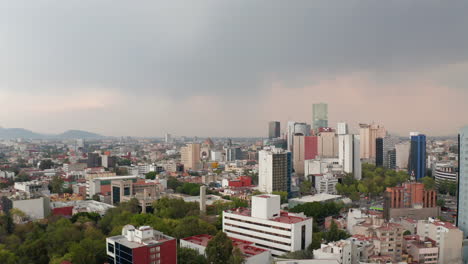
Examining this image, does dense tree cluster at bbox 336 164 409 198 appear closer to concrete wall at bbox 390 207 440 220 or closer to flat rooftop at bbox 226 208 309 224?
concrete wall at bbox 390 207 440 220

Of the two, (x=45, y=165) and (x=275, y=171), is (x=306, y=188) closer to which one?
(x=275, y=171)

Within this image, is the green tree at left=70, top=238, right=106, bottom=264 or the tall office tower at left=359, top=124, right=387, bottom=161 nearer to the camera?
the green tree at left=70, top=238, right=106, bottom=264

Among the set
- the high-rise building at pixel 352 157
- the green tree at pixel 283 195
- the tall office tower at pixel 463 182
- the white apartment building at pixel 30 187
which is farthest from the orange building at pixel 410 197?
the white apartment building at pixel 30 187

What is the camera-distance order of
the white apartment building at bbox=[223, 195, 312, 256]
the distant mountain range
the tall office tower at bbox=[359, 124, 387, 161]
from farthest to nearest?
the distant mountain range
the tall office tower at bbox=[359, 124, 387, 161]
the white apartment building at bbox=[223, 195, 312, 256]

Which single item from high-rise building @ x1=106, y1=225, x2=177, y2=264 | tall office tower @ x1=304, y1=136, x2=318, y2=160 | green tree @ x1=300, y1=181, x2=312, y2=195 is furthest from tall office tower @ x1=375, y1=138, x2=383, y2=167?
high-rise building @ x1=106, y1=225, x2=177, y2=264

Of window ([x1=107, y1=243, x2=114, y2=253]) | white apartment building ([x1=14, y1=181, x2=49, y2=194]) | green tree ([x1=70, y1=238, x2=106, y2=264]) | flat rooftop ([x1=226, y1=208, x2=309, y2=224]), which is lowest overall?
white apartment building ([x1=14, y1=181, x2=49, y2=194])

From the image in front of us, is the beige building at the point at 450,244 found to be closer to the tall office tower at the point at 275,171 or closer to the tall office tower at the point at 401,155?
the tall office tower at the point at 275,171

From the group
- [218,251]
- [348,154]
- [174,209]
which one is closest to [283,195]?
[174,209]
